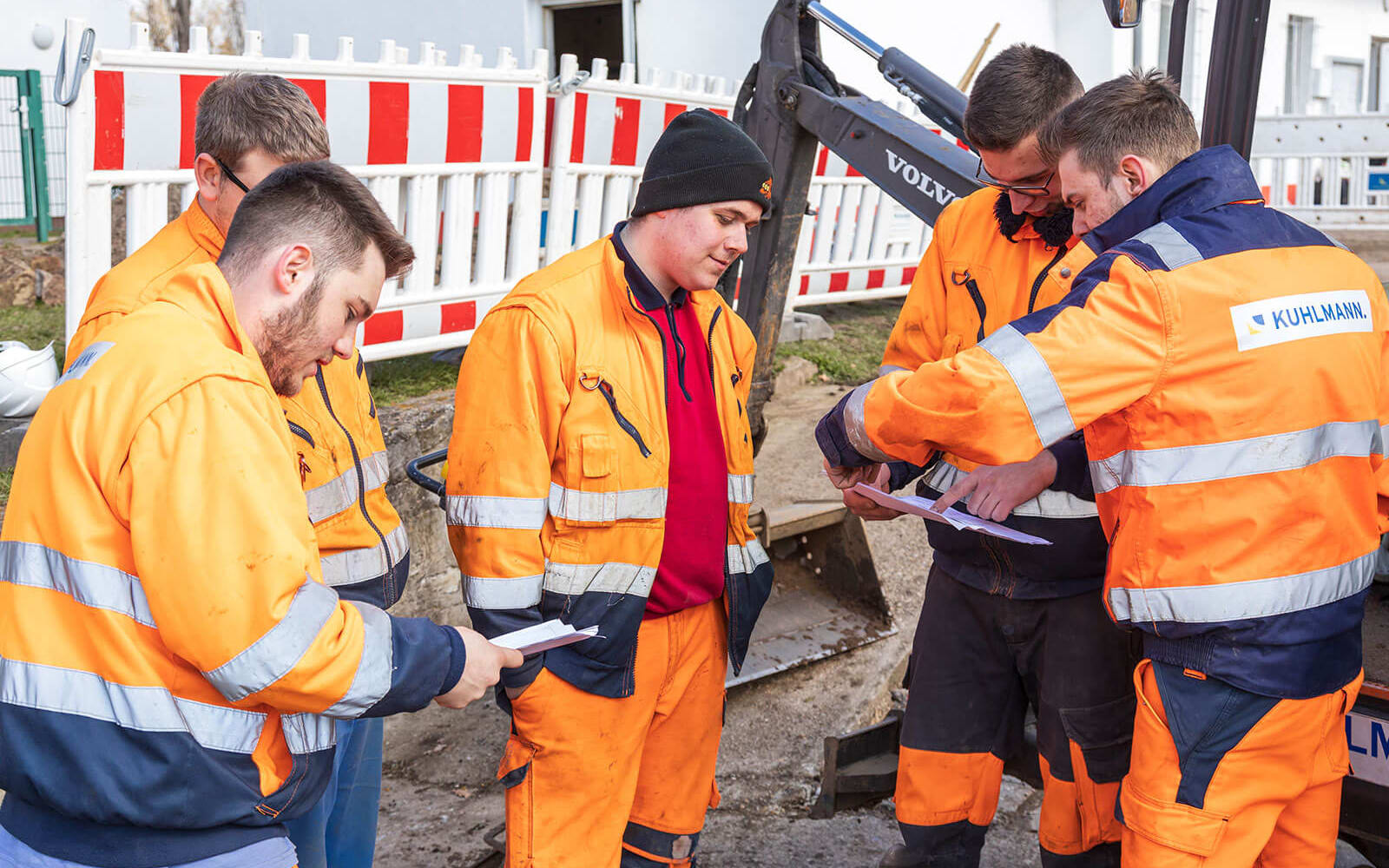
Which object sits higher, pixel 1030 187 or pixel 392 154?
pixel 1030 187

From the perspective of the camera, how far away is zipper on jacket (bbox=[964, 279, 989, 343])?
2925 mm

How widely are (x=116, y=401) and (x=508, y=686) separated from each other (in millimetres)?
1158

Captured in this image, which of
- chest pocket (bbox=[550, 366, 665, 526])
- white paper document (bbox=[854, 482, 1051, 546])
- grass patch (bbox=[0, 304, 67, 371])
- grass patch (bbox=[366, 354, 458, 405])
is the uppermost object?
chest pocket (bbox=[550, 366, 665, 526])

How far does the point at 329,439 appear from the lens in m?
2.57

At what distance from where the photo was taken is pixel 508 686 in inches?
99.0

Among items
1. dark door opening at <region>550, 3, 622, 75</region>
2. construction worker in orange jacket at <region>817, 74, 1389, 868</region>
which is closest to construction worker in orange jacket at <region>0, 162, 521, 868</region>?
construction worker in orange jacket at <region>817, 74, 1389, 868</region>

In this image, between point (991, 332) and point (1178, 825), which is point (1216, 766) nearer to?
point (1178, 825)

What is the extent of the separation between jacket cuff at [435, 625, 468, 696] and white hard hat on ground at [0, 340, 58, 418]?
11.4 feet

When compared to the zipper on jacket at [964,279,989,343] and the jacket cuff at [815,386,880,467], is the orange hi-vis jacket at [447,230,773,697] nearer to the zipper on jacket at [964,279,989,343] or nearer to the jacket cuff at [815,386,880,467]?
the jacket cuff at [815,386,880,467]

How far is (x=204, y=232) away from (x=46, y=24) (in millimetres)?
15709

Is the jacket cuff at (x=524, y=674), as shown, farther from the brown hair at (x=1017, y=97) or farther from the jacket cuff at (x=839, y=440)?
the brown hair at (x=1017, y=97)

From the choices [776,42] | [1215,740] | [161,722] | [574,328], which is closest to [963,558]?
[1215,740]

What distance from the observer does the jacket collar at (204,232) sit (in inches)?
100

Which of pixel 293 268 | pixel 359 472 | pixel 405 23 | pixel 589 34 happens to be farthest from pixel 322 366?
pixel 589 34
